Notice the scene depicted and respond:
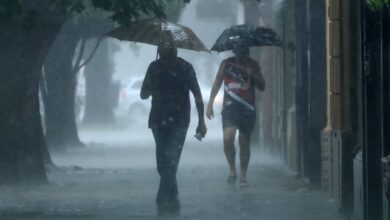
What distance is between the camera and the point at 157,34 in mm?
12742

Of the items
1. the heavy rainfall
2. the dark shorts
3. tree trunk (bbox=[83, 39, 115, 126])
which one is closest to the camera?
the heavy rainfall

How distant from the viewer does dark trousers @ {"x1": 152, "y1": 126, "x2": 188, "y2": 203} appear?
12.1 m

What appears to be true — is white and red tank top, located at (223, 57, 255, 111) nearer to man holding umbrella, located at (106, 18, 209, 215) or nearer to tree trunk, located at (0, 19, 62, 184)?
tree trunk, located at (0, 19, 62, 184)

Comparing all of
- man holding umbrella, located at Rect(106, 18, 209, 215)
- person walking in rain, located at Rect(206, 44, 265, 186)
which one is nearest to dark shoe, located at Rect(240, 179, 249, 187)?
person walking in rain, located at Rect(206, 44, 265, 186)

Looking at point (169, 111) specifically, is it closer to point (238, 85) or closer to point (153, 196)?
point (153, 196)

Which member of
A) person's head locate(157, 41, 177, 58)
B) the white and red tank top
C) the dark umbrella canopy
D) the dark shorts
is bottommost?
the dark shorts

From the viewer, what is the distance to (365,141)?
10562 millimetres

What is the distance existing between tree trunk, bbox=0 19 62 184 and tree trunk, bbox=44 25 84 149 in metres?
9.24

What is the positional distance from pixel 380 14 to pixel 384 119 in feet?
2.98

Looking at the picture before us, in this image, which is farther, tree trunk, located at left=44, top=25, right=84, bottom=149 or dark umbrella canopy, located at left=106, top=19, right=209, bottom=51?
tree trunk, located at left=44, top=25, right=84, bottom=149

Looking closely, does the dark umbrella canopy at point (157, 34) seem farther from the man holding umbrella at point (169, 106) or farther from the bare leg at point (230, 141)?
the bare leg at point (230, 141)

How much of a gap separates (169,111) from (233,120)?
3.35 metres

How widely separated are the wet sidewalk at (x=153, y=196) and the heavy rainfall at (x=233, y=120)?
0.02 metres

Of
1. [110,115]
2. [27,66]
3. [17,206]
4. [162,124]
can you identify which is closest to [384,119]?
[162,124]
